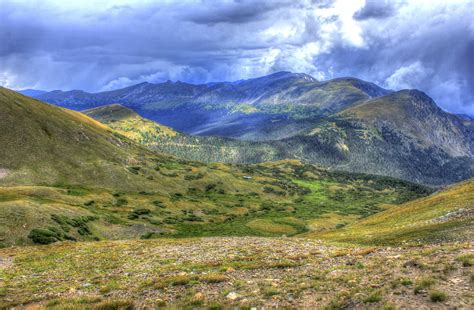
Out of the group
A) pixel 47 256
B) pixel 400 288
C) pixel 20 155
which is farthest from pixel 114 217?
pixel 400 288

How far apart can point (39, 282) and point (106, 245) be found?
21024 millimetres

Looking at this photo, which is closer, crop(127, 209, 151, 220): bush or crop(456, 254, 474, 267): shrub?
crop(456, 254, 474, 267): shrub

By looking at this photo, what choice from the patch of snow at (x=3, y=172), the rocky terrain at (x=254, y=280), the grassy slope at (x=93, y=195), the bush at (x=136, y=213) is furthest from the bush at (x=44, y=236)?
the patch of snow at (x=3, y=172)

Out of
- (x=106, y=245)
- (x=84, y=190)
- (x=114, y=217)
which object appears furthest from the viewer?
(x=84, y=190)

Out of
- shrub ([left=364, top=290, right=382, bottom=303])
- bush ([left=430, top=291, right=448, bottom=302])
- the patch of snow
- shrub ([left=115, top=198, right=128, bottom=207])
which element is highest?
the patch of snow

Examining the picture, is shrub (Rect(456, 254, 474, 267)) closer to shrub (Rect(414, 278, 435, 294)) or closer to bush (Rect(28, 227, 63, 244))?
shrub (Rect(414, 278, 435, 294))

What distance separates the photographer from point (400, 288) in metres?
18.0

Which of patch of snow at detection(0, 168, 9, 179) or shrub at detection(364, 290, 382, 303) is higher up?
patch of snow at detection(0, 168, 9, 179)

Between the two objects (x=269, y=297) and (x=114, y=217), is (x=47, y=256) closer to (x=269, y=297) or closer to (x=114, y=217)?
(x=269, y=297)

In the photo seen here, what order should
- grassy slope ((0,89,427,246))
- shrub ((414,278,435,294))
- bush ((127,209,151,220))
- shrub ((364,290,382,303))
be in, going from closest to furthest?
shrub ((364,290,382,303)) → shrub ((414,278,435,294)) → grassy slope ((0,89,427,246)) → bush ((127,209,151,220))

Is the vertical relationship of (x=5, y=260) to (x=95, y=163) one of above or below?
below

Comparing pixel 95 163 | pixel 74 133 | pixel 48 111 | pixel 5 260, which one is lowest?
pixel 5 260

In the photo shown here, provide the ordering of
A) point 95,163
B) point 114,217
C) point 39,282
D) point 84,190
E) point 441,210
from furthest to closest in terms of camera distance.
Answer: point 95,163, point 84,190, point 114,217, point 441,210, point 39,282

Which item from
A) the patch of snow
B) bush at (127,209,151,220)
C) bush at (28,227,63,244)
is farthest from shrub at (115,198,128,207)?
bush at (28,227,63,244)
